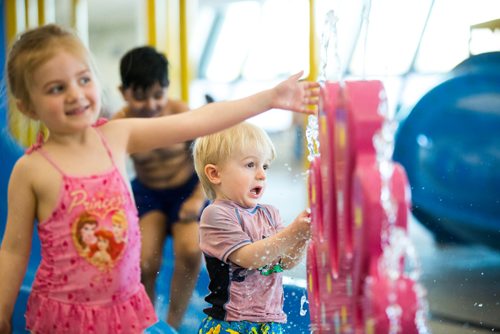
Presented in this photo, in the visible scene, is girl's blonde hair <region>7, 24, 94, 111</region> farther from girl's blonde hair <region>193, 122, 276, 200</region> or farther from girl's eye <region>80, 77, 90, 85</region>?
girl's blonde hair <region>193, 122, 276, 200</region>

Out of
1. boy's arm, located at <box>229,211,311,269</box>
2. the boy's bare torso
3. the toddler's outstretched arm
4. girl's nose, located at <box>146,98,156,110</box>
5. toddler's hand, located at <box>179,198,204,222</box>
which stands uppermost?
the toddler's outstretched arm

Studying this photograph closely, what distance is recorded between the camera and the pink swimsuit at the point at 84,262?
1239mm

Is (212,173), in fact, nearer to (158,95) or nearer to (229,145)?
(229,145)

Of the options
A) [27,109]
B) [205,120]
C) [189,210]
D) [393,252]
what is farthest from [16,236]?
[189,210]

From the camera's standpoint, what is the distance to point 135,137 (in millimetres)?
1354

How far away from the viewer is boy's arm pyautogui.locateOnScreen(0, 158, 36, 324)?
1237 mm

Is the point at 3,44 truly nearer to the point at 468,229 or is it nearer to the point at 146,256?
the point at 146,256

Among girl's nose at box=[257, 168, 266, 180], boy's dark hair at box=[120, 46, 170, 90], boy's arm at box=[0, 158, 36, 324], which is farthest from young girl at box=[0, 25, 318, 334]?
boy's dark hair at box=[120, 46, 170, 90]

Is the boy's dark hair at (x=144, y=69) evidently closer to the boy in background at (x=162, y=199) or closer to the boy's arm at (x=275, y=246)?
the boy in background at (x=162, y=199)

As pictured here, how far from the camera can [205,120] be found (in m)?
1.33

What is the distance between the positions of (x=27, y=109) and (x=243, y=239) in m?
0.47

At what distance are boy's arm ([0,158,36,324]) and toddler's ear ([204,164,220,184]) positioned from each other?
0.40 meters

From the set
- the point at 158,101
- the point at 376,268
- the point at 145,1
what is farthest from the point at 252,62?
the point at 376,268

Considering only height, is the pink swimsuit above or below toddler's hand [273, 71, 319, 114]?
below
